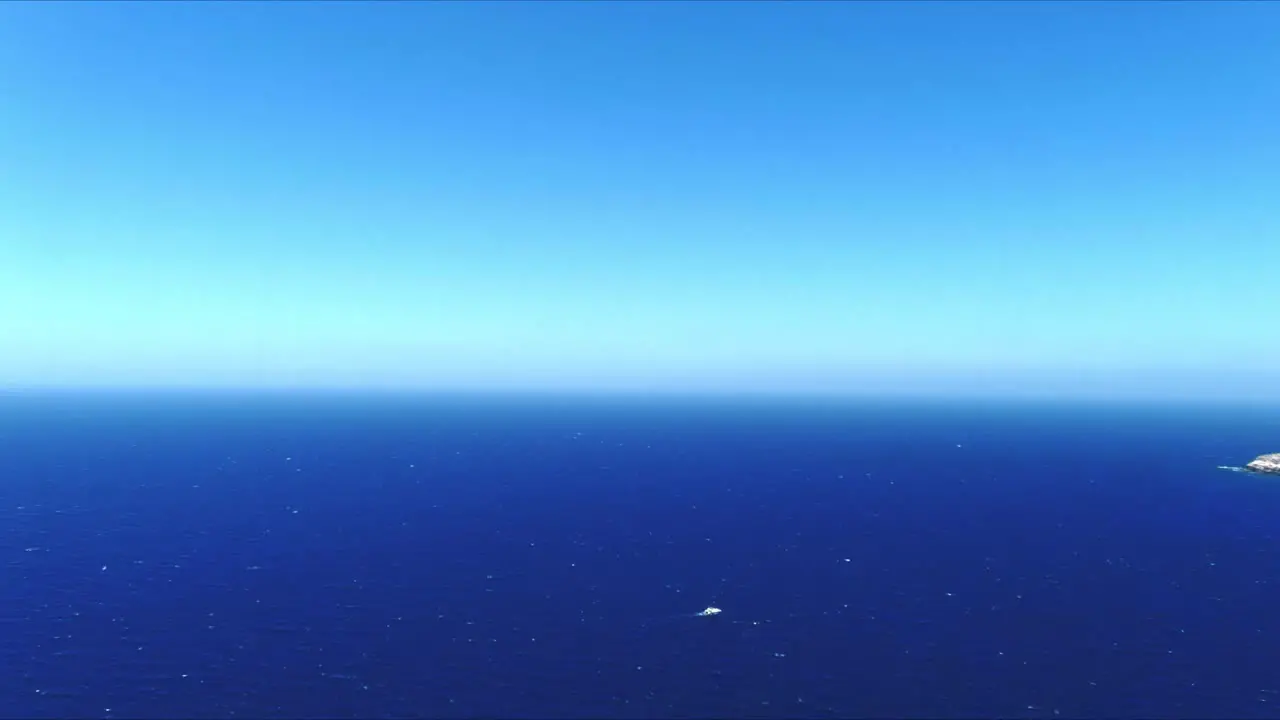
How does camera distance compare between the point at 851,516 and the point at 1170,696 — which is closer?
the point at 1170,696

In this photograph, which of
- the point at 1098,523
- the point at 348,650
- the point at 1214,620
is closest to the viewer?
the point at 348,650

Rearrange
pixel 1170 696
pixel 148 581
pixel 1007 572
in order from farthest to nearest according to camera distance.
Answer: pixel 1007 572
pixel 148 581
pixel 1170 696

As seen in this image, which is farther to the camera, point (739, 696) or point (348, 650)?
point (348, 650)

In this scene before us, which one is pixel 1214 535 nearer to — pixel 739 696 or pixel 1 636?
pixel 739 696

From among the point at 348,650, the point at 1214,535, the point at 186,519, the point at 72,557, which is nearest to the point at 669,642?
the point at 348,650

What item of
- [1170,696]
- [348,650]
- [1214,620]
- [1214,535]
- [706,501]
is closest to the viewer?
[1170,696]

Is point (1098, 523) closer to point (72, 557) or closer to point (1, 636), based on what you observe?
point (1, 636)

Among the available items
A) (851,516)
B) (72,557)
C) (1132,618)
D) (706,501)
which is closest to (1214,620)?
(1132,618)

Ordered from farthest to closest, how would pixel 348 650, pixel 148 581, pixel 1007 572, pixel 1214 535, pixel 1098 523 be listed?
1. pixel 1098 523
2. pixel 1214 535
3. pixel 1007 572
4. pixel 148 581
5. pixel 348 650
